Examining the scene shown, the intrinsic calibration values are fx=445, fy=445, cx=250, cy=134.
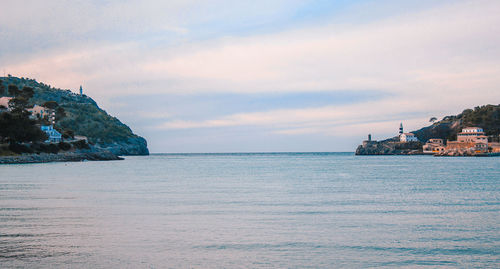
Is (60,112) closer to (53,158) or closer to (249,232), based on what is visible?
(53,158)

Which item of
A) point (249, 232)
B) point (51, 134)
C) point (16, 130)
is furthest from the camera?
point (51, 134)

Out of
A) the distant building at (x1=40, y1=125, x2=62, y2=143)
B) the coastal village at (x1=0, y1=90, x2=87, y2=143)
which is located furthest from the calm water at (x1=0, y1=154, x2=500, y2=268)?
the coastal village at (x1=0, y1=90, x2=87, y2=143)

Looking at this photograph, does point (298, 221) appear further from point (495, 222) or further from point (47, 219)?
point (47, 219)

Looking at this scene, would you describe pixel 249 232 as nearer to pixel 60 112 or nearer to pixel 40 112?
pixel 40 112

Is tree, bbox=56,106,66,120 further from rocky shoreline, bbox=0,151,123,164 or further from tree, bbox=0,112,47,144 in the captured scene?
tree, bbox=0,112,47,144

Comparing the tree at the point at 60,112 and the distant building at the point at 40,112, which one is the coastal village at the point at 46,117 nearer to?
the distant building at the point at 40,112

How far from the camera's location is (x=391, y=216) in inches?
957

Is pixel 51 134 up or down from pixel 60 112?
down

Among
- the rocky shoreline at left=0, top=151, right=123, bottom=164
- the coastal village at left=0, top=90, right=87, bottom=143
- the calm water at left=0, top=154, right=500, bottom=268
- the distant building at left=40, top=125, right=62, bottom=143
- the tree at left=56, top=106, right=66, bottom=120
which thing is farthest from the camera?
the tree at left=56, top=106, right=66, bottom=120

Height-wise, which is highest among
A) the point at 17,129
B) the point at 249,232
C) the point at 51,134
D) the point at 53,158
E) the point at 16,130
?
the point at 51,134

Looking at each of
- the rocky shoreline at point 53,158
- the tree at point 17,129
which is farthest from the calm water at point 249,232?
the tree at point 17,129

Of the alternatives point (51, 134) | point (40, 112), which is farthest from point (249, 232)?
point (40, 112)

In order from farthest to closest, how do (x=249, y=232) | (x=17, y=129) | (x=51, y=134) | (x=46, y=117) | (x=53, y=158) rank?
1. (x=46, y=117)
2. (x=51, y=134)
3. (x=53, y=158)
4. (x=17, y=129)
5. (x=249, y=232)

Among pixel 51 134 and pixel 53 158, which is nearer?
pixel 53 158
